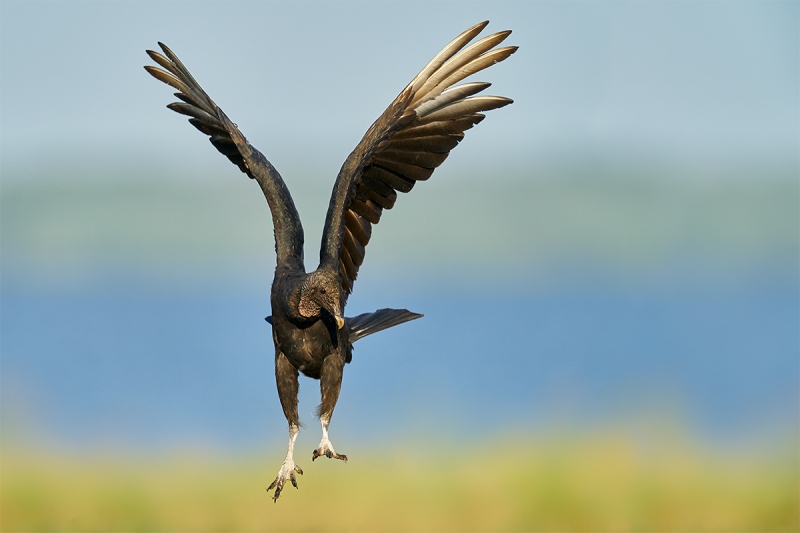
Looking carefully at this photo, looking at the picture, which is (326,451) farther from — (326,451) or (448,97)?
(448,97)

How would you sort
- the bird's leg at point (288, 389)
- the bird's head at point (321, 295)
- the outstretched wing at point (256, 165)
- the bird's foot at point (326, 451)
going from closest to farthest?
the bird's head at point (321, 295) < the bird's foot at point (326, 451) < the bird's leg at point (288, 389) < the outstretched wing at point (256, 165)

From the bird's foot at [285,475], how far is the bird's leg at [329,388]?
0.67ft

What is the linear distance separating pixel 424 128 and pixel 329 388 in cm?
248

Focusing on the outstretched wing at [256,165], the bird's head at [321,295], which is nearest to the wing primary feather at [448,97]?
the outstretched wing at [256,165]

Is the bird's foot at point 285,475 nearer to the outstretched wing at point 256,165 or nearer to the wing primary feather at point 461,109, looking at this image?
the outstretched wing at point 256,165

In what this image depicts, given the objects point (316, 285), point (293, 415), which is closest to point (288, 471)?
point (293, 415)

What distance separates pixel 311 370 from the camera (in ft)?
23.2

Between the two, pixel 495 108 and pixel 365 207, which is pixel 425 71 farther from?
pixel 365 207

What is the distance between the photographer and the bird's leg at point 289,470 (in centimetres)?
652

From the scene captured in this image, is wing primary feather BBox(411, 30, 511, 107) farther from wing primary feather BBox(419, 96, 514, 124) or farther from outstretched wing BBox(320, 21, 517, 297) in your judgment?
wing primary feather BBox(419, 96, 514, 124)

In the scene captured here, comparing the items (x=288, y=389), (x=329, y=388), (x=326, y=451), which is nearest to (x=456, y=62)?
(x=329, y=388)

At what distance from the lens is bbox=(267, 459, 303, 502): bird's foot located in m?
6.50

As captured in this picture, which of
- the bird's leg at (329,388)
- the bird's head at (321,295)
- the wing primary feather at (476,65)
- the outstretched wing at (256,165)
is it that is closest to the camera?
the bird's head at (321,295)

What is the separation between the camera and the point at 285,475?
6.59 metres
